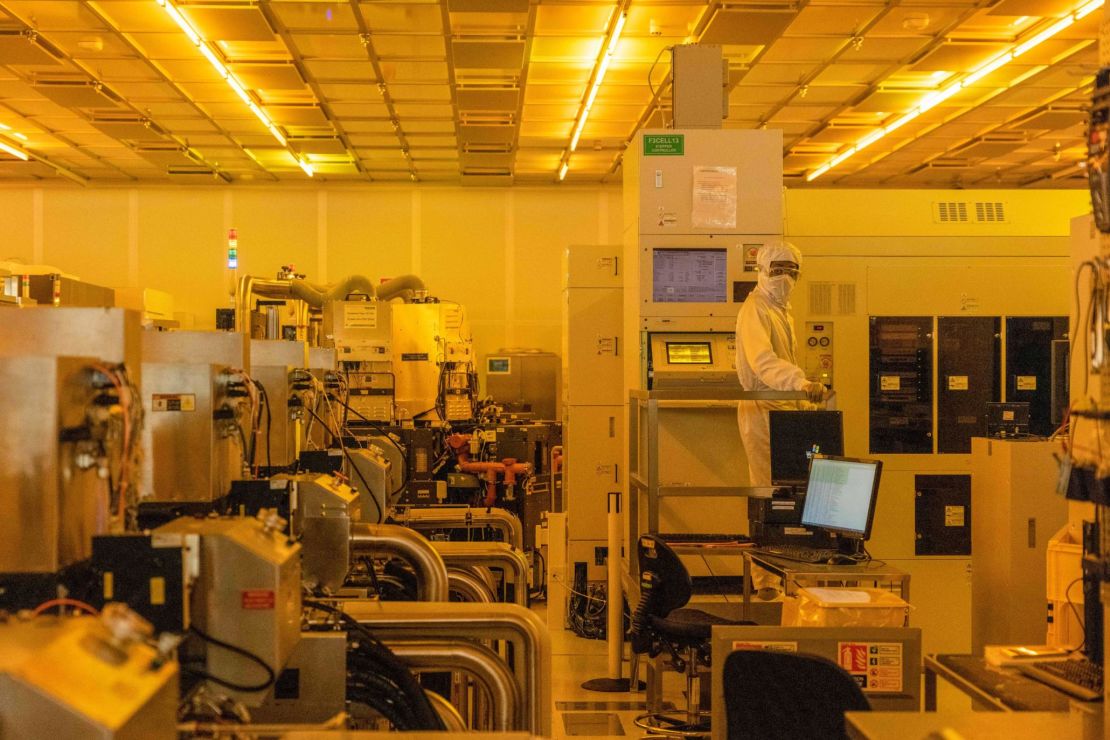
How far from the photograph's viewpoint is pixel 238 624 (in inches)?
80.7

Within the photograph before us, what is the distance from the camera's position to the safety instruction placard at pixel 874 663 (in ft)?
10.0

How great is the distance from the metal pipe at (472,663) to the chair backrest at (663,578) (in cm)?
136

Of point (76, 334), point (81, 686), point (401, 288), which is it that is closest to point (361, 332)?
point (401, 288)

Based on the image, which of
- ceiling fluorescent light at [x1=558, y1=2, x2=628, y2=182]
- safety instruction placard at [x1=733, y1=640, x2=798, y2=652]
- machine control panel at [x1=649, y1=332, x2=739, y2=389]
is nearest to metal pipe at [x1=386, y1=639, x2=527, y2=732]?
safety instruction placard at [x1=733, y1=640, x2=798, y2=652]

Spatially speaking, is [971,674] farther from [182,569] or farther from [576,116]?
[576,116]

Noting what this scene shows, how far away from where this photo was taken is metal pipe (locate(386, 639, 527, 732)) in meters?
2.82

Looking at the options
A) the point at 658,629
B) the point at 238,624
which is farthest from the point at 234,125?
the point at 238,624

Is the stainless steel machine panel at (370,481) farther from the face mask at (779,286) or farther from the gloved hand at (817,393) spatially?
the face mask at (779,286)

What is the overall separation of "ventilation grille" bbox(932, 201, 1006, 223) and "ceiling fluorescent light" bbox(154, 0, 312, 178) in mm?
4823

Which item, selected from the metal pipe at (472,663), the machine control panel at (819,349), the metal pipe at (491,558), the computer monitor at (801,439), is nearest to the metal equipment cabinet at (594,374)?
the machine control panel at (819,349)

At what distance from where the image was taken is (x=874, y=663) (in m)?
3.07

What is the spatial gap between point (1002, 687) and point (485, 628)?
1319 millimetres

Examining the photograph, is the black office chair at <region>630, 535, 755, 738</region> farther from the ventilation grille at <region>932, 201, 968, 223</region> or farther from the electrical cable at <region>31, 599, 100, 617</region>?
the ventilation grille at <region>932, 201, 968, 223</region>

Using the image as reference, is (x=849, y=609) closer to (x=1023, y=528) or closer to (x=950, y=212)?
(x=1023, y=528)
